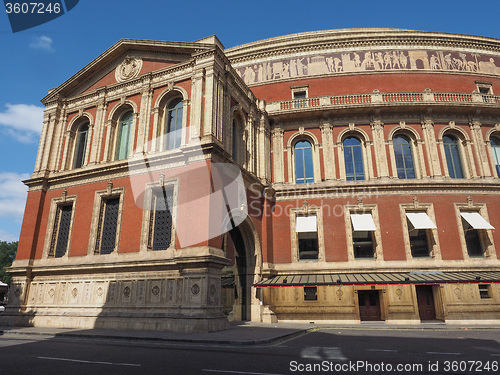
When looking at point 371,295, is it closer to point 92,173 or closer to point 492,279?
point 492,279

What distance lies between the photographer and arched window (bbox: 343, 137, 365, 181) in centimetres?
2427

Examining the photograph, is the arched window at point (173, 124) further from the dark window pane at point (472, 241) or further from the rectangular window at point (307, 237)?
the dark window pane at point (472, 241)

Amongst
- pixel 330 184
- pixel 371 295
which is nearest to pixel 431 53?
pixel 330 184

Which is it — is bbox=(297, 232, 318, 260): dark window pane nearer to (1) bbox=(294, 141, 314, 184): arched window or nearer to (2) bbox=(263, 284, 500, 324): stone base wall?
(2) bbox=(263, 284, 500, 324): stone base wall

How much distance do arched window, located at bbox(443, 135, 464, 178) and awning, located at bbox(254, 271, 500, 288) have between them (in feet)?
22.9

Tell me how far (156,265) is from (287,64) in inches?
789

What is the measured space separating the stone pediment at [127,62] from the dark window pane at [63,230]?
8515 mm

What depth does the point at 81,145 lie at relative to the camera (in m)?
23.9

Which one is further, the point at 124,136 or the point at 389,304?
the point at 124,136

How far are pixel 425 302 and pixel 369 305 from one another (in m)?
3.50

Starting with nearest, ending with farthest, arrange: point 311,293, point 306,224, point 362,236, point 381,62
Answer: point 311,293 < point 362,236 < point 306,224 < point 381,62

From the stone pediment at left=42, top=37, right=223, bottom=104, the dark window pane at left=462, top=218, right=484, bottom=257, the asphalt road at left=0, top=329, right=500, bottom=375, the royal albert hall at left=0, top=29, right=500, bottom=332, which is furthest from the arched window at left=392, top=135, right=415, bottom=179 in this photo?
the stone pediment at left=42, top=37, right=223, bottom=104

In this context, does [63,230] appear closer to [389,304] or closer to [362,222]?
[362,222]

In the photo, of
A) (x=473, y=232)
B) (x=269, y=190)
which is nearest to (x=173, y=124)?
(x=269, y=190)
